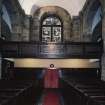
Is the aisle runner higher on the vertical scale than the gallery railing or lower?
lower

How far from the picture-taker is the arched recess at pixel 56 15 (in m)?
22.1

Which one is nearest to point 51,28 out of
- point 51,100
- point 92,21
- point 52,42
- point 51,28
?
point 51,28

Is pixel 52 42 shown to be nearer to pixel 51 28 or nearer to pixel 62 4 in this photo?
pixel 62 4

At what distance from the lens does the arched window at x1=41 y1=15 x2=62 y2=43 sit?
22844mm

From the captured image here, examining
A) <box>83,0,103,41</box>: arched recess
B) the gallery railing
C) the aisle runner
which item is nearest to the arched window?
<box>83,0,103,41</box>: arched recess

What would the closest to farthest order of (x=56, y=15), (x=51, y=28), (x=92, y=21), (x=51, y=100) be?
(x=51, y=100) → (x=92, y=21) → (x=56, y=15) → (x=51, y=28)

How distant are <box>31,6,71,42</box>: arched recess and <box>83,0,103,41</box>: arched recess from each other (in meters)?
2.46

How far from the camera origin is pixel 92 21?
64.2ft

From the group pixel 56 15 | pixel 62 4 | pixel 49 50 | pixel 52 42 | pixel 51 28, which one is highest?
pixel 62 4

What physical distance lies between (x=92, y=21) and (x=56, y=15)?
3.81m

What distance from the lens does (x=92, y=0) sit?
56.6ft

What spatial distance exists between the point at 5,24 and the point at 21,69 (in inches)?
120

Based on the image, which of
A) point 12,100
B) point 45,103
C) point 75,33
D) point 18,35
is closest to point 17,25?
point 18,35

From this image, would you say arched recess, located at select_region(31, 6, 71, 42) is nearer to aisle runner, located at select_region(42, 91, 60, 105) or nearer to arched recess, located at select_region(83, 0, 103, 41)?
arched recess, located at select_region(83, 0, 103, 41)
